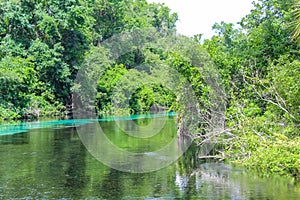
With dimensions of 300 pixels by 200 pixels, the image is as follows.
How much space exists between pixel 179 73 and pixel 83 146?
4940 mm

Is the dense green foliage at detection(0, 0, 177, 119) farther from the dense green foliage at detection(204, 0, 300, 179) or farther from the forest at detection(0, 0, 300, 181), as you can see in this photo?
the dense green foliage at detection(204, 0, 300, 179)

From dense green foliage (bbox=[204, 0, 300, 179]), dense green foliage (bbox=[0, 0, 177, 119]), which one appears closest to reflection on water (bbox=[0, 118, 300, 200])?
dense green foliage (bbox=[204, 0, 300, 179])

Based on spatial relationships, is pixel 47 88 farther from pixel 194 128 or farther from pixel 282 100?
pixel 282 100

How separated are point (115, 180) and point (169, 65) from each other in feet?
27.7

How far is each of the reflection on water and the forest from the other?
99cm

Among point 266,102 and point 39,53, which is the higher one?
point 39,53

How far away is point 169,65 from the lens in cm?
2138

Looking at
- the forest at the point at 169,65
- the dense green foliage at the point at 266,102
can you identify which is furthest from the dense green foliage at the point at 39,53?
the dense green foliage at the point at 266,102

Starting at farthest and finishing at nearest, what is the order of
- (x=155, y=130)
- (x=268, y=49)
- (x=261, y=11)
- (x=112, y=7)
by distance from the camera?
1. (x=112, y=7)
2. (x=155, y=130)
3. (x=261, y=11)
4. (x=268, y=49)

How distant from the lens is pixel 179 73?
21.1 meters

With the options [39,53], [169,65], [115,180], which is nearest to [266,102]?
[169,65]

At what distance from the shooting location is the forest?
15.5 meters

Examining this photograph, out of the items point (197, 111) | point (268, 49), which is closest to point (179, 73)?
point (197, 111)

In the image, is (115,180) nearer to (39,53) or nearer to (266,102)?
(266,102)
